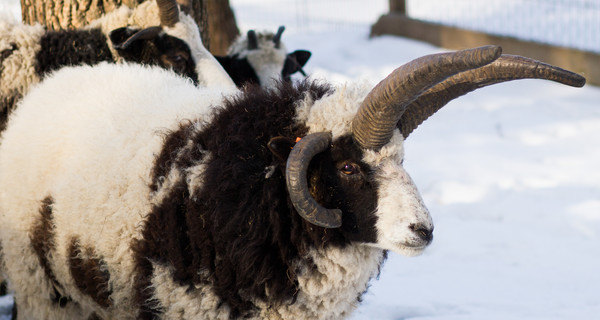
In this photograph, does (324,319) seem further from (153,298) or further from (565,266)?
(565,266)

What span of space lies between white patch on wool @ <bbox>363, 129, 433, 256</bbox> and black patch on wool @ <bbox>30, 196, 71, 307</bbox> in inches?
69.1

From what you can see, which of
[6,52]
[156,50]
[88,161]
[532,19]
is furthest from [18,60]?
[532,19]

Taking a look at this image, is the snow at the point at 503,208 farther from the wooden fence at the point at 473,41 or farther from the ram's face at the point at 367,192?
the ram's face at the point at 367,192

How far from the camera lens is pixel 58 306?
4.29 metres

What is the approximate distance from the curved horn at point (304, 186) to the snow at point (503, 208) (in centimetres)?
81

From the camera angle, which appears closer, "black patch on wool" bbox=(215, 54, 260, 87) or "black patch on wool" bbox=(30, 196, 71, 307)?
"black patch on wool" bbox=(30, 196, 71, 307)

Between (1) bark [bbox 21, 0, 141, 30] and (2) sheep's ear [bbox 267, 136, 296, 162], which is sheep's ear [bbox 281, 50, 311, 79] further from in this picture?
(2) sheep's ear [bbox 267, 136, 296, 162]

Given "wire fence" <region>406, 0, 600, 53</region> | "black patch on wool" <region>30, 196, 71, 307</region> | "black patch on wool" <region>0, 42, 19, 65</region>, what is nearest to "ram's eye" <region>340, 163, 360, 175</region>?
"black patch on wool" <region>30, 196, 71, 307</region>

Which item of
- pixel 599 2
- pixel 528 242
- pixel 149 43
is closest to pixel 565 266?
pixel 528 242

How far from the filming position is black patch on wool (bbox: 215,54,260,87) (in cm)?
730

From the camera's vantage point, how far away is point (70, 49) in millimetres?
5469

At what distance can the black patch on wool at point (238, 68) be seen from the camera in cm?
730

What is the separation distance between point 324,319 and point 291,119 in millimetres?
978

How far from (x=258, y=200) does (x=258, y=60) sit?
4.11 meters
